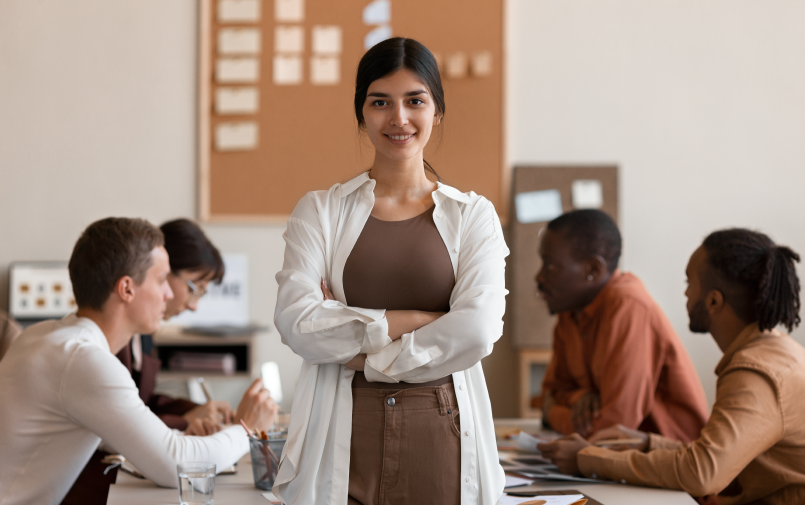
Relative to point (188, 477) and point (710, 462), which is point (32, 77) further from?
point (710, 462)

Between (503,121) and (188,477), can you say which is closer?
(188,477)

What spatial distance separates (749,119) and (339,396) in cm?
352

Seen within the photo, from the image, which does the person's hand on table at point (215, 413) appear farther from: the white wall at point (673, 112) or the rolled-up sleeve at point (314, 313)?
the white wall at point (673, 112)

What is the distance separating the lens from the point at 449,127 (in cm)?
384

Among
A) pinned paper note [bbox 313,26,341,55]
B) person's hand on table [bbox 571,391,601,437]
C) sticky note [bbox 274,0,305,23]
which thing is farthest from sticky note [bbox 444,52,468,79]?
person's hand on table [bbox 571,391,601,437]

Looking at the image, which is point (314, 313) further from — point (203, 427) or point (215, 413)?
point (215, 413)

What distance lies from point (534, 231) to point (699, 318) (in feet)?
6.81

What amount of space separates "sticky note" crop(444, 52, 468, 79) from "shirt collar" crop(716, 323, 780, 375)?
2.47m

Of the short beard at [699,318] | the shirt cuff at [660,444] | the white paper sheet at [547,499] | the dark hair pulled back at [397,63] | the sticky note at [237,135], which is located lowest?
the white paper sheet at [547,499]

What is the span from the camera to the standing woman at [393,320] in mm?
1239

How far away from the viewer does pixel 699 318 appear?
70.4 inches

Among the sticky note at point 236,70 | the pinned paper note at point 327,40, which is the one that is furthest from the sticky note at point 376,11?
the sticky note at point 236,70

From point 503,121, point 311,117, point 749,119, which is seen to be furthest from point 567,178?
point 311,117

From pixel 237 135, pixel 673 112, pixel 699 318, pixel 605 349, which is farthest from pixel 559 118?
pixel 699 318
